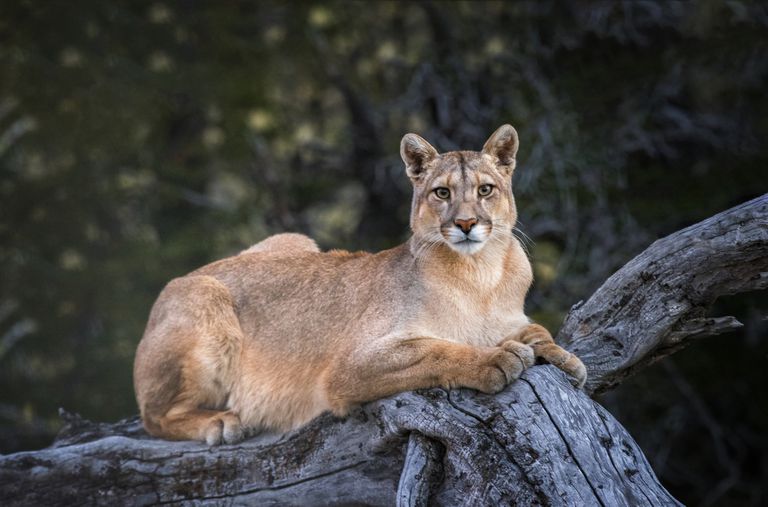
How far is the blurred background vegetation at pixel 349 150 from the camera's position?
13008 millimetres

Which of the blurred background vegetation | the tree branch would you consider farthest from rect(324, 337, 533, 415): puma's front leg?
the blurred background vegetation

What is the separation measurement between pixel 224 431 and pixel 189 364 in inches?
25.0

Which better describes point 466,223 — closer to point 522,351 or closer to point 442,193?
point 442,193

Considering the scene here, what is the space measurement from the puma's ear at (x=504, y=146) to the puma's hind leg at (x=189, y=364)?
2447 mm

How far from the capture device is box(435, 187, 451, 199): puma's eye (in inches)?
286

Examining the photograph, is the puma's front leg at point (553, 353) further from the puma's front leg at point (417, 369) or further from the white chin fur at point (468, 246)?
the white chin fur at point (468, 246)

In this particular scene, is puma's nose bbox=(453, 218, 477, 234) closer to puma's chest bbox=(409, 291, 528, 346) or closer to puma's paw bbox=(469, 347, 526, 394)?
puma's chest bbox=(409, 291, 528, 346)

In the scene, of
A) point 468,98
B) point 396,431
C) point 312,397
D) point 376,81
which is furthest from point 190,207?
point 396,431

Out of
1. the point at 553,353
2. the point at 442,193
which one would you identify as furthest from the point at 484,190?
the point at 553,353

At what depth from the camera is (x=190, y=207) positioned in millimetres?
17906

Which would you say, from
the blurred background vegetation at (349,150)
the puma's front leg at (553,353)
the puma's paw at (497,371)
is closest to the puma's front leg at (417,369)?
the puma's paw at (497,371)

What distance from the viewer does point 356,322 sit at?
7488 millimetres

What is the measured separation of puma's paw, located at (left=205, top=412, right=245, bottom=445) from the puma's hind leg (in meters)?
0.03

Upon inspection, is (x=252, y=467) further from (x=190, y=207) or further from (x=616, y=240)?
(x=190, y=207)
